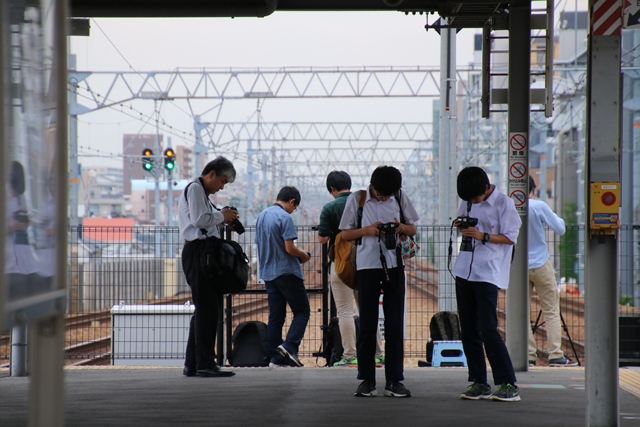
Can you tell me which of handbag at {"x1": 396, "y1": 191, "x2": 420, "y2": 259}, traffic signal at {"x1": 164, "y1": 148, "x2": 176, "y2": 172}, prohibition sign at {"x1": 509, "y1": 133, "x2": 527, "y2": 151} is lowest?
handbag at {"x1": 396, "y1": 191, "x2": 420, "y2": 259}

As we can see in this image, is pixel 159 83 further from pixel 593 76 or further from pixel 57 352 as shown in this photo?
pixel 57 352

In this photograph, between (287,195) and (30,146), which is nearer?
(30,146)

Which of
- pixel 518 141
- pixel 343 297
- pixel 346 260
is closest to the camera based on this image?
pixel 346 260

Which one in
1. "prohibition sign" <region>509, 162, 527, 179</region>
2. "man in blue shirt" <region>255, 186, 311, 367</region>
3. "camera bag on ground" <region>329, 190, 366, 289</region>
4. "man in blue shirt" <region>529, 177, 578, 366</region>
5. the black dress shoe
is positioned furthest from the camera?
"man in blue shirt" <region>529, 177, 578, 366</region>

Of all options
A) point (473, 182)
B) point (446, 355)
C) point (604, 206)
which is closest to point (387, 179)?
point (473, 182)

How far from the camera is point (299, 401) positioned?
6883 millimetres

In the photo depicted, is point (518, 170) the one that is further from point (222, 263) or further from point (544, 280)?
point (222, 263)

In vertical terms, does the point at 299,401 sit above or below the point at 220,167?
below

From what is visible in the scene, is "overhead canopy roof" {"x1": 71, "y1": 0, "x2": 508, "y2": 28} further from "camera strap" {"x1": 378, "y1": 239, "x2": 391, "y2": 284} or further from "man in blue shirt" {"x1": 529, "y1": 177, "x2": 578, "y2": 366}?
"camera strap" {"x1": 378, "y1": 239, "x2": 391, "y2": 284}

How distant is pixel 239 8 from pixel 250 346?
3465 millimetres

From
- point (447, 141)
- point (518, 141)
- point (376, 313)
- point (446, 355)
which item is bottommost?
point (446, 355)

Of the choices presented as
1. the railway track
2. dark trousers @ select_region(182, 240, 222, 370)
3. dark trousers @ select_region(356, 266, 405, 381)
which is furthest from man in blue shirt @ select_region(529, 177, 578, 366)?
dark trousers @ select_region(182, 240, 222, 370)

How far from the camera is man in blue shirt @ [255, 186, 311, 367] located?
9.25 metres

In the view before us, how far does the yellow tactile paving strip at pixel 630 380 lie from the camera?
756cm
